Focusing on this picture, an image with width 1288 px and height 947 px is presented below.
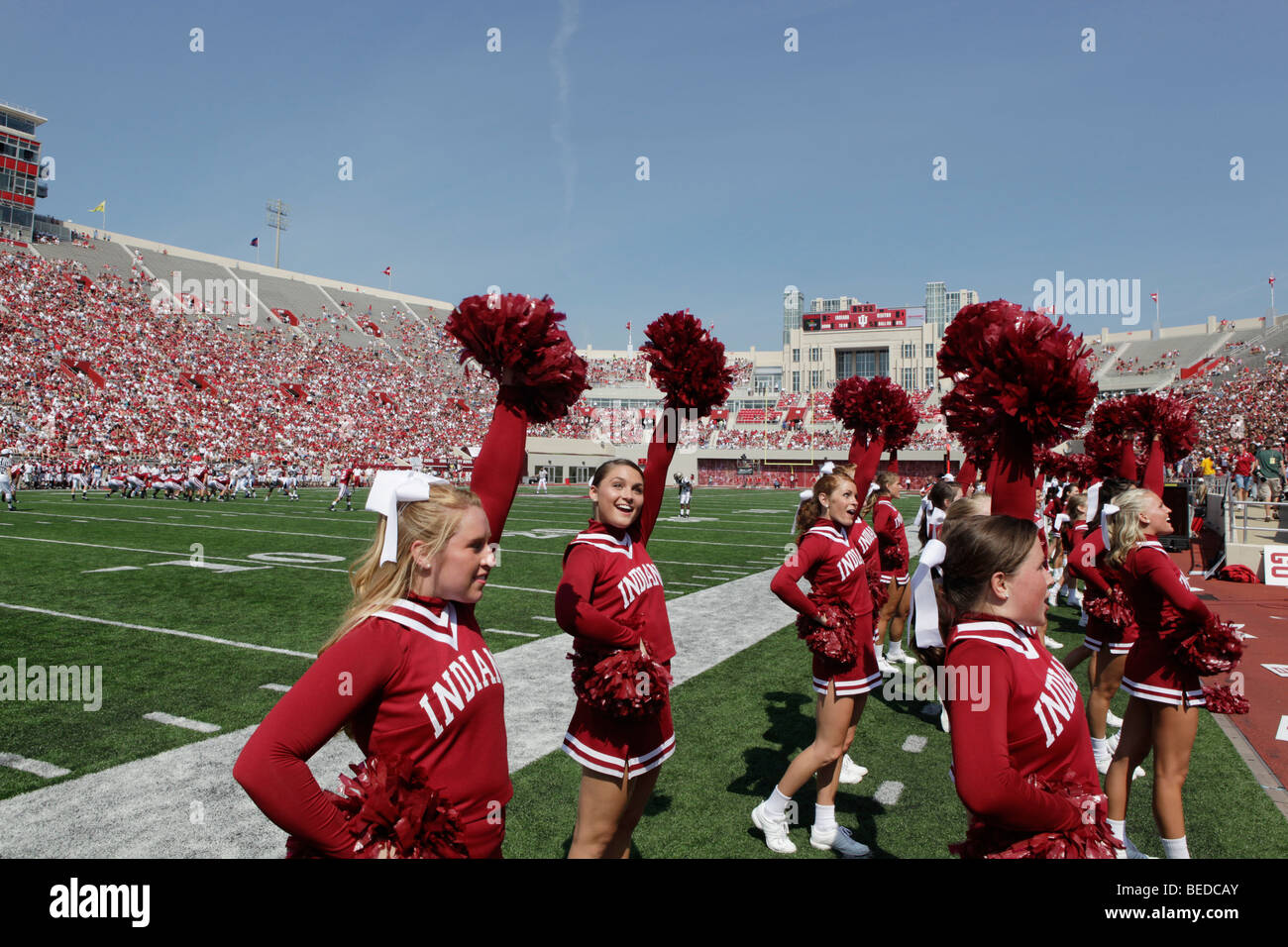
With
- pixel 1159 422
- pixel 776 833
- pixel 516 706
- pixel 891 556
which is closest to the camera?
pixel 776 833

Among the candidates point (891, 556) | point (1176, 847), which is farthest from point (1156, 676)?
point (891, 556)

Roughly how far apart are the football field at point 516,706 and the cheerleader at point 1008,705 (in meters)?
2.07

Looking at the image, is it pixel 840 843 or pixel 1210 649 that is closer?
pixel 1210 649

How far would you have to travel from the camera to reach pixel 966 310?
255 cm

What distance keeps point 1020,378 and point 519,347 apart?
140cm

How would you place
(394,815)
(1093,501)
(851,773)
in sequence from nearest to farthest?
(394,815)
(851,773)
(1093,501)

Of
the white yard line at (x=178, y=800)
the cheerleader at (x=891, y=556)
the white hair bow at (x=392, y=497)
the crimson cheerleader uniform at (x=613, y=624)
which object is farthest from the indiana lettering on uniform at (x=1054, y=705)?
the cheerleader at (x=891, y=556)

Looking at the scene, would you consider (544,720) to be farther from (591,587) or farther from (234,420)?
(234,420)

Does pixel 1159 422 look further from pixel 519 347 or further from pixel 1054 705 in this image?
pixel 519 347

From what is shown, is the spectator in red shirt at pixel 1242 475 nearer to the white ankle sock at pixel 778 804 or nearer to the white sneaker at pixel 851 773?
the white sneaker at pixel 851 773

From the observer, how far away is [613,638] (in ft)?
8.74

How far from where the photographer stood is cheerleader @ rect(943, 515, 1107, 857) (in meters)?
1.60

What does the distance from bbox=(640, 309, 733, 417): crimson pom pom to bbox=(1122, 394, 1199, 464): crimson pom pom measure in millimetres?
5623
